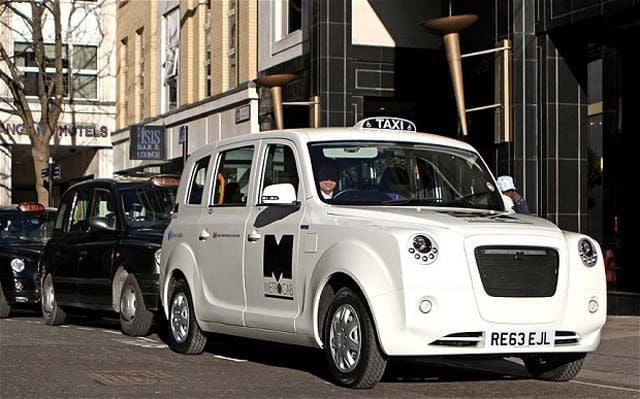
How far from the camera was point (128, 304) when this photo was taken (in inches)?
568

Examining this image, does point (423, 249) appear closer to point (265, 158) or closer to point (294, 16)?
point (265, 158)

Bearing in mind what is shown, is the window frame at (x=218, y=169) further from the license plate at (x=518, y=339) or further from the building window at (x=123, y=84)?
the building window at (x=123, y=84)

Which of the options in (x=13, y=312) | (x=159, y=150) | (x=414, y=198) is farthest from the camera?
(x=159, y=150)

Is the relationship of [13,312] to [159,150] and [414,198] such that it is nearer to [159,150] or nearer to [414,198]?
[414,198]

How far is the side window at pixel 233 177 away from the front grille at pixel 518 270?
2768 millimetres

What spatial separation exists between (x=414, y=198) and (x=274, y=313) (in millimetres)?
1467

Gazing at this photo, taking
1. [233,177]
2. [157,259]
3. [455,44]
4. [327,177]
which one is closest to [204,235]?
[233,177]

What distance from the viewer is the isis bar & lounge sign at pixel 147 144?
35.1m

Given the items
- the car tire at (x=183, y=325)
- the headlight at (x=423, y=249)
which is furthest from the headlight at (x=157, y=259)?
the headlight at (x=423, y=249)

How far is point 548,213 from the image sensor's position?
18094 mm

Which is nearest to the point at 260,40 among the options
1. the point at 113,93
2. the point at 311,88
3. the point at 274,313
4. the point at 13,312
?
the point at 311,88

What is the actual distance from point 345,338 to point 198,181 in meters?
3.34

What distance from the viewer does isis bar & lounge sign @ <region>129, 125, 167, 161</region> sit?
1382 inches

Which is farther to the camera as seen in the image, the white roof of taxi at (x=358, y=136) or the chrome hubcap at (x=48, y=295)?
the chrome hubcap at (x=48, y=295)
